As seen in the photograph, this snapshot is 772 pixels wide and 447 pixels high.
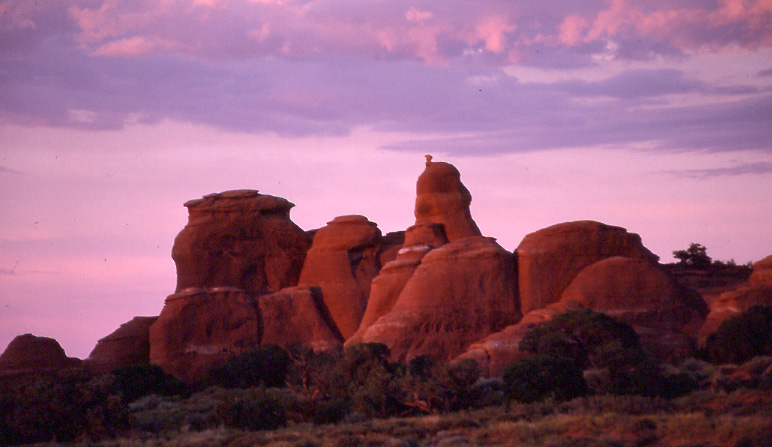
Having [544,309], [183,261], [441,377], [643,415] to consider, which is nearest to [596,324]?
[544,309]

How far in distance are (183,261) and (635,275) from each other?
26.6 m

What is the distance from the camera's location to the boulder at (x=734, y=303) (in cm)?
4267

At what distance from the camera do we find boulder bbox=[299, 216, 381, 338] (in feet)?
189

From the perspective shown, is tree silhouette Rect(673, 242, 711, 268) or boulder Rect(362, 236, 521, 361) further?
tree silhouette Rect(673, 242, 711, 268)

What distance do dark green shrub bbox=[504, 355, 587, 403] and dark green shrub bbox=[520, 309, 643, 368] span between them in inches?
158

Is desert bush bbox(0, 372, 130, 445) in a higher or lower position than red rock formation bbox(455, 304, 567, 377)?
lower

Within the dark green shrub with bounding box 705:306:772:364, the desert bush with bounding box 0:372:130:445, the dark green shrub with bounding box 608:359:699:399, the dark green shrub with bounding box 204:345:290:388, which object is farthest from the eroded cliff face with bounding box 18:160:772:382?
the desert bush with bounding box 0:372:130:445

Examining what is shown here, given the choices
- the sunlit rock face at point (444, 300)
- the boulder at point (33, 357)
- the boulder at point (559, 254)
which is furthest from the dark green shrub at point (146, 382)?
the boulder at point (559, 254)

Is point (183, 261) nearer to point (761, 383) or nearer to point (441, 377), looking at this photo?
point (441, 377)

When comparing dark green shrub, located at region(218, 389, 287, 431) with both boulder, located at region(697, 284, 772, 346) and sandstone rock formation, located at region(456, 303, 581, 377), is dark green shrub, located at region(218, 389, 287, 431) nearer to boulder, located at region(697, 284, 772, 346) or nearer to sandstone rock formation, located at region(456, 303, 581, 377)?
sandstone rock formation, located at region(456, 303, 581, 377)

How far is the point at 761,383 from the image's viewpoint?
29.5 meters

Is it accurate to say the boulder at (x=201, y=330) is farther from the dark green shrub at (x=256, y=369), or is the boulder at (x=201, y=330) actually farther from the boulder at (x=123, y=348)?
the dark green shrub at (x=256, y=369)

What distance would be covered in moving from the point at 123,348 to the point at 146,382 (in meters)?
11.3

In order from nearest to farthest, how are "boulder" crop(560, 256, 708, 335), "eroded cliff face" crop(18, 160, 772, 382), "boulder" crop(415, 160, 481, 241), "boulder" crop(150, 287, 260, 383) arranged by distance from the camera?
"boulder" crop(560, 256, 708, 335)
"eroded cliff face" crop(18, 160, 772, 382)
"boulder" crop(150, 287, 260, 383)
"boulder" crop(415, 160, 481, 241)
